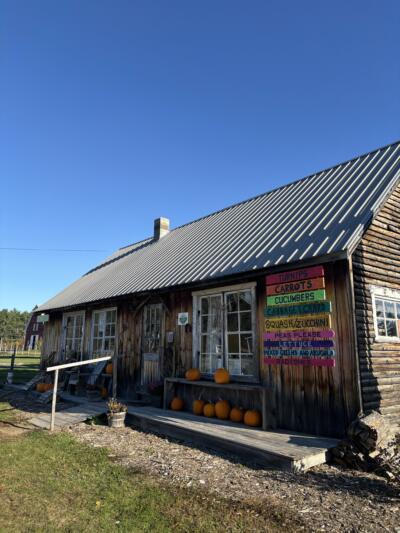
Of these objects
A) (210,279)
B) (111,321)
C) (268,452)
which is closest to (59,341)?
(111,321)

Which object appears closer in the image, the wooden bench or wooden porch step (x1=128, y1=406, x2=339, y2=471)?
wooden porch step (x1=128, y1=406, x2=339, y2=471)

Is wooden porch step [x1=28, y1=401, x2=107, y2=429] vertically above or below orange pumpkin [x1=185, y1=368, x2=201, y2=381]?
below

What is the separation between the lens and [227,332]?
907 centimetres

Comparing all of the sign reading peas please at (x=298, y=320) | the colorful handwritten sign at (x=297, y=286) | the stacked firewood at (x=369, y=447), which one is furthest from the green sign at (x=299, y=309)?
the stacked firewood at (x=369, y=447)

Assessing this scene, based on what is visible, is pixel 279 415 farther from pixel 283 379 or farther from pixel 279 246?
pixel 279 246

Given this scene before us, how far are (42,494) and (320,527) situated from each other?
10.3 feet

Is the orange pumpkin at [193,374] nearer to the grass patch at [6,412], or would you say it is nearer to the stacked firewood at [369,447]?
the stacked firewood at [369,447]

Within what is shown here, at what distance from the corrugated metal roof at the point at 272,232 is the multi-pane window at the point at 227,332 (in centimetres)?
73

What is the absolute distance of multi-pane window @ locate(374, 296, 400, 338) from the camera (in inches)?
297

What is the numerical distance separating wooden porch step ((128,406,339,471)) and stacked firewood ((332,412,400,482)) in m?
0.27

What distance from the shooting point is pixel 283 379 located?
758 cm

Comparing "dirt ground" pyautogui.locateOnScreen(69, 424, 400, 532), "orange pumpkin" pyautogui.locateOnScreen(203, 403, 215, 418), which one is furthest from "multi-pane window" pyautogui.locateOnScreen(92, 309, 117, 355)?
"dirt ground" pyautogui.locateOnScreen(69, 424, 400, 532)

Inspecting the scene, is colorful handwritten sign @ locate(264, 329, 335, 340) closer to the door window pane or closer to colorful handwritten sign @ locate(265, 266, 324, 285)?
colorful handwritten sign @ locate(265, 266, 324, 285)

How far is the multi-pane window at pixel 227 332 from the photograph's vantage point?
28.2 feet
